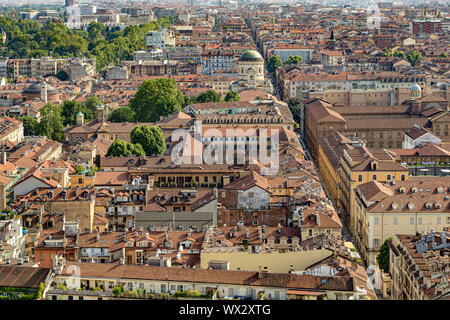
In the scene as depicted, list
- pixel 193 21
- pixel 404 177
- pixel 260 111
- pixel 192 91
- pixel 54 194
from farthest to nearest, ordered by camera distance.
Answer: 1. pixel 193 21
2. pixel 192 91
3. pixel 260 111
4. pixel 404 177
5. pixel 54 194

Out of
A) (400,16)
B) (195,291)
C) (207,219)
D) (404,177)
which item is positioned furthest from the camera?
(400,16)

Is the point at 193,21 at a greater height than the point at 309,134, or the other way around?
the point at 193,21

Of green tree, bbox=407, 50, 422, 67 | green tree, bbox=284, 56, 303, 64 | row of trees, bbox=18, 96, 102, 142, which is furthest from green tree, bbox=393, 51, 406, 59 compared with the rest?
row of trees, bbox=18, 96, 102, 142

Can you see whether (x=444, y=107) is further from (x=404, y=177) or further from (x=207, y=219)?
(x=207, y=219)

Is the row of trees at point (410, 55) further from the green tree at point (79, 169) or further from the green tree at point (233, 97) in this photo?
the green tree at point (79, 169)

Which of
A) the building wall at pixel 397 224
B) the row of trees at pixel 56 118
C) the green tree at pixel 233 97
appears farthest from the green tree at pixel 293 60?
the building wall at pixel 397 224

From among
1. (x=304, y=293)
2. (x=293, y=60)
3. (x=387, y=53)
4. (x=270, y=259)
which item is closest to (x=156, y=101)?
(x=293, y=60)

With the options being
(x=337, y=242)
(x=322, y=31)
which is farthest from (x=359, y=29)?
(x=337, y=242)

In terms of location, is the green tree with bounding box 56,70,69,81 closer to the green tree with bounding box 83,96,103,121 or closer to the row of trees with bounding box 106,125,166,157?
the green tree with bounding box 83,96,103,121
